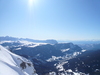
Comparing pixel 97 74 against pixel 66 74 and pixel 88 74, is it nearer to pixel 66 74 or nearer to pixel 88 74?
pixel 88 74

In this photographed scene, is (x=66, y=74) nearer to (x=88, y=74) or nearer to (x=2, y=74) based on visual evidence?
(x=88, y=74)

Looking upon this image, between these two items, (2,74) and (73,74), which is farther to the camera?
(73,74)

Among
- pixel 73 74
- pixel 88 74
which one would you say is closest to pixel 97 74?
pixel 88 74

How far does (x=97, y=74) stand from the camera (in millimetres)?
177625

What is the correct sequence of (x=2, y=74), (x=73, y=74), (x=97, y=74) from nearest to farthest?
(x=2, y=74) < (x=97, y=74) < (x=73, y=74)

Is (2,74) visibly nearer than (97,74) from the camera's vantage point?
Yes

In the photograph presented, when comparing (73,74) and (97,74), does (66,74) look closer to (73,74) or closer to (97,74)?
(73,74)

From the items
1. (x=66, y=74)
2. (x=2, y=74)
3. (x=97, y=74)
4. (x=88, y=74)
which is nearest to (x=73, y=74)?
(x=66, y=74)

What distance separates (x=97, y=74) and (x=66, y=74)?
56743 millimetres

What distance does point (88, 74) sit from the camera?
602 ft

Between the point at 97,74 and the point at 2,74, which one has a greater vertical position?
the point at 2,74

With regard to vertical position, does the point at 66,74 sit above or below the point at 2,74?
below

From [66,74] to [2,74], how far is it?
19017 centimetres

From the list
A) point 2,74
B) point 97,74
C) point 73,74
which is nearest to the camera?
point 2,74
